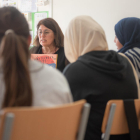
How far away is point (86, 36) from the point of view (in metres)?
1.30

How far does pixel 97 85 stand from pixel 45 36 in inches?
56.9

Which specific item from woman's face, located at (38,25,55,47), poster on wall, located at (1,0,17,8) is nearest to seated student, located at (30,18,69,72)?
woman's face, located at (38,25,55,47)

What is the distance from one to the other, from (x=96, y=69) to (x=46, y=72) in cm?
38

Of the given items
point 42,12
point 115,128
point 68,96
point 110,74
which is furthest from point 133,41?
point 42,12

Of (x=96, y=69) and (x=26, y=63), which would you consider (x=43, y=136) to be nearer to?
(x=26, y=63)

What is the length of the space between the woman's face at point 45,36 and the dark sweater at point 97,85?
129 cm

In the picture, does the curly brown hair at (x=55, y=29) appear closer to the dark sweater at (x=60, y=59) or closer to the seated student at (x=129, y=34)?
the dark sweater at (x=60, y=59)

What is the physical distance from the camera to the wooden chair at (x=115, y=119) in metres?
0.90

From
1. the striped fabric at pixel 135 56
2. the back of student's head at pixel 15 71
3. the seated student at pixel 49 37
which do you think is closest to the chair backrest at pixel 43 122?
the back of student's head at pixel 15 71

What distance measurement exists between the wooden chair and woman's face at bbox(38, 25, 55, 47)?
1511 mm

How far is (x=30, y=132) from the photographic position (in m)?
0.62

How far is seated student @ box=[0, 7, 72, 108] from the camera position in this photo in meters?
0.64

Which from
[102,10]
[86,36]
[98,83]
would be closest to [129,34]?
[86,36]

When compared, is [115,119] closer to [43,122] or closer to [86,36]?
[43,122]
